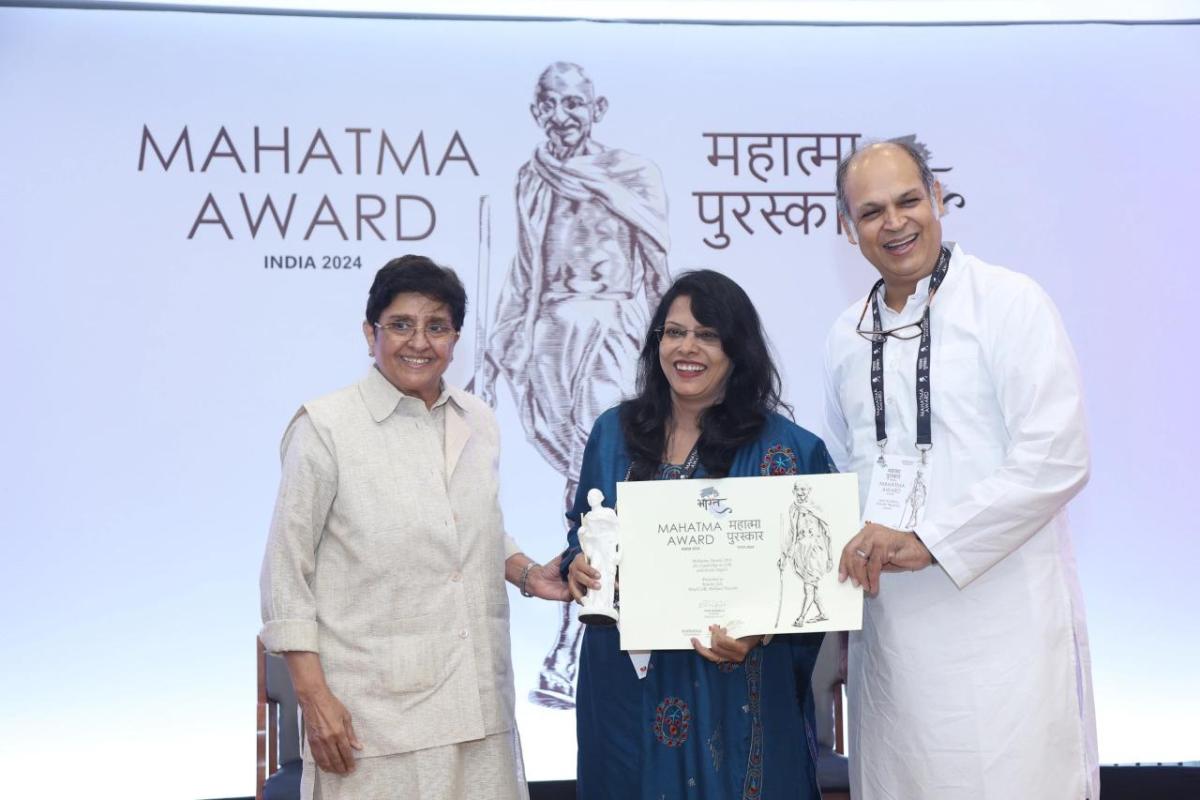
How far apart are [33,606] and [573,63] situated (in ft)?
9.72

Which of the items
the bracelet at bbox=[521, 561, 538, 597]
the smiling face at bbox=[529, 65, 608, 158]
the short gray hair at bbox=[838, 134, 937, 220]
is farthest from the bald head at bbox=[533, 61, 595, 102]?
the bracelet at bbox=[521, 561, 538, 597]

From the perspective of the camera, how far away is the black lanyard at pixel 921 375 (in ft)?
7.51

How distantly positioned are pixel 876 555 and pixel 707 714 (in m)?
0.47

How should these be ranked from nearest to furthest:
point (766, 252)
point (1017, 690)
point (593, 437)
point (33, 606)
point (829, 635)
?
point (1017, 690)
point (593, 437)
point (829, 635)
point (33, 606)
point (766, 252)

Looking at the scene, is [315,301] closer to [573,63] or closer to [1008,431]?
[573,63]

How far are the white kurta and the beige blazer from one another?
2.94ft

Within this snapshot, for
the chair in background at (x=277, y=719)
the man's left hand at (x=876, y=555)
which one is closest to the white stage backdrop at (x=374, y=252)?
the chair in background at (x=277, y=719)

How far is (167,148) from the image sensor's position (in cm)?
412

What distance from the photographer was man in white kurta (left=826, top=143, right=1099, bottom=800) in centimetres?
218

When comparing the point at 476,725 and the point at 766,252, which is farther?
the point at 766,252

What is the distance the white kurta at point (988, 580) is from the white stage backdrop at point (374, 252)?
1.99 m

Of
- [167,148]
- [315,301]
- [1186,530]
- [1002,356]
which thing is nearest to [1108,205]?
[1186,530]

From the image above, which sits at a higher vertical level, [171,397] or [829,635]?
[171,397]

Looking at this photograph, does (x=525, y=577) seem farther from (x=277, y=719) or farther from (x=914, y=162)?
(x=277, y=719)
